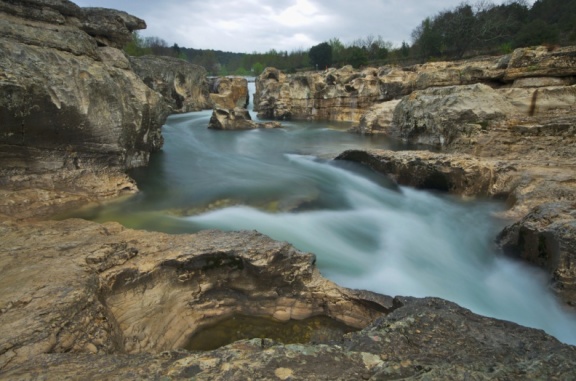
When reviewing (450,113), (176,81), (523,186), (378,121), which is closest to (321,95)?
(378,121)

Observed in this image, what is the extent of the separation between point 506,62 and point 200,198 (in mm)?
12382

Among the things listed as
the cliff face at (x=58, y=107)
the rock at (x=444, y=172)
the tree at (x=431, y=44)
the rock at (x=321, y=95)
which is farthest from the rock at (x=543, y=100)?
the tree at (x=431, y=44)

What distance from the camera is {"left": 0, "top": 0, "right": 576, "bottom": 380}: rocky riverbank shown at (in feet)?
7.56

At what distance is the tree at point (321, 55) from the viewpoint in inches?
2136

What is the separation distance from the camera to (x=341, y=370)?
219 centimetres

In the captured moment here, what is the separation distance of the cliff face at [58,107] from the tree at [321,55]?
49.0 meters

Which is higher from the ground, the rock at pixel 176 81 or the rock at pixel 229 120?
the rock at pixel 176 81

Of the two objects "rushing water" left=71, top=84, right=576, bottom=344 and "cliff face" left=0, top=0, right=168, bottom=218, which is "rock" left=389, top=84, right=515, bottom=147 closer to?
"rushing water" left=71, top=84, right=576, bottom=344

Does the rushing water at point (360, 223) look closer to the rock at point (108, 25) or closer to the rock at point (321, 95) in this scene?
the rock at point (108, 25)

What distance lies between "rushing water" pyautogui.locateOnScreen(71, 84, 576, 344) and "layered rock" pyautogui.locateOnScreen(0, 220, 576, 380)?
1219mm

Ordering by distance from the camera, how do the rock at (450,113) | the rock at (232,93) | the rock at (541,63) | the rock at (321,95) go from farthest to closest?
the rock at (232,93) → the rock at (321,95) → the rock at (541,63) → the rock at (450,113)

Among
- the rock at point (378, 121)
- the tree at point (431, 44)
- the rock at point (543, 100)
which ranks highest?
the tree at point (431, 44)

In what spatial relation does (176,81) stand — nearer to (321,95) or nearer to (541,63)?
(321,95)

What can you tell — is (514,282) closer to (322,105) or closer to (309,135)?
(309,135)
